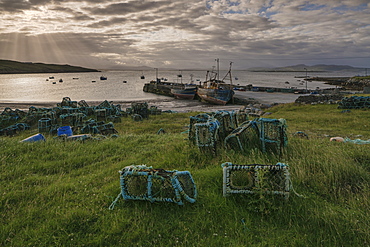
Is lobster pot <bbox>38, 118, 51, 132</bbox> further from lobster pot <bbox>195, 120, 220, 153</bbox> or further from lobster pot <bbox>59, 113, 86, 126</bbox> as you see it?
lobster pot <bbox>195, 120, 220, 153</bbox>

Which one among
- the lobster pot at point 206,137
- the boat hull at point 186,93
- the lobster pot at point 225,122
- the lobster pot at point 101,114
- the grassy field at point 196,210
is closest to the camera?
the grassy field at point 196,210

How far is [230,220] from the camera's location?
3414 mm

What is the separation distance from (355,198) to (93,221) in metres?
4.20

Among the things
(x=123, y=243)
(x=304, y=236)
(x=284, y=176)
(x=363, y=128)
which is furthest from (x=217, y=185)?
(x=363, y=128)

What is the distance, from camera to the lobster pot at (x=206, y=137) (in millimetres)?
5789

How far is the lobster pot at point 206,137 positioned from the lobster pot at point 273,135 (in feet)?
4.35

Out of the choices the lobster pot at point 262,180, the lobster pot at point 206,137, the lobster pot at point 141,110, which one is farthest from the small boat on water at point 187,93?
the lobster pot at point 262,180

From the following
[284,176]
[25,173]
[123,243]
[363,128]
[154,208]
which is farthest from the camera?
[363,128]

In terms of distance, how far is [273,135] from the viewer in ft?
20.2

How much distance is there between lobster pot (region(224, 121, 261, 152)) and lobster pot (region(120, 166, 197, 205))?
2506 millimetres

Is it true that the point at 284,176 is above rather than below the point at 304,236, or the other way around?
above

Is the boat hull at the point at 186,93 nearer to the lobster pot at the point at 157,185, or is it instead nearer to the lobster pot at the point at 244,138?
the lobster pot at the point at 244,138

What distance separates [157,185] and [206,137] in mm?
2182

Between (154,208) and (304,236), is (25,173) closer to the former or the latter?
(154,208)
